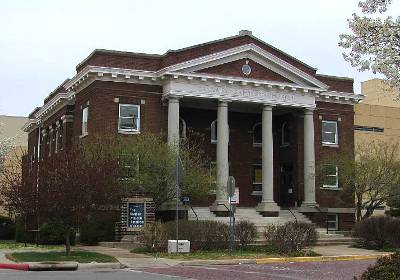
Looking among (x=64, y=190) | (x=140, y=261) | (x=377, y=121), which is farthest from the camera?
(x=377, y=121)

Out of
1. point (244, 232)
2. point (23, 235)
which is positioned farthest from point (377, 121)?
point (244, 232)

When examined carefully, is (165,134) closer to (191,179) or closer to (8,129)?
(191,179)

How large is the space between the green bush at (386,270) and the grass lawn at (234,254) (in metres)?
12.8

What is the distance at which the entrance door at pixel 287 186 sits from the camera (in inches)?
1662

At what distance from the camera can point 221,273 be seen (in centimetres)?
1823

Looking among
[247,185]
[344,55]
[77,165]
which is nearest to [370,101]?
[247,185]

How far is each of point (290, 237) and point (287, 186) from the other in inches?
676

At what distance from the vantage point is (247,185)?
41.9 meters

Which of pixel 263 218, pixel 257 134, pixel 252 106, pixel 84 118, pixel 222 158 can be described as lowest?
pixel 263 218

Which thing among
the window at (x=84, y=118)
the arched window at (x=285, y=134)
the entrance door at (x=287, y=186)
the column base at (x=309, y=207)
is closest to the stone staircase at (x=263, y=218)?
the column base at (x=309, y=207)

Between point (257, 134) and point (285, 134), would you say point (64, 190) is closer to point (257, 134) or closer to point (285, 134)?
point (257, 134)

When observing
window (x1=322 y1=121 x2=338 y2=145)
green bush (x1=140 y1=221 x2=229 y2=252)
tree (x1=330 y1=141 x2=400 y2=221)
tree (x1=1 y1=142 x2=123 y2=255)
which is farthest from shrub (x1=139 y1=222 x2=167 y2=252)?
window (x1=322 y1=121 x2=338 y2=145)

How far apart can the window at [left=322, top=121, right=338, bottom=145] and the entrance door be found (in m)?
2.95

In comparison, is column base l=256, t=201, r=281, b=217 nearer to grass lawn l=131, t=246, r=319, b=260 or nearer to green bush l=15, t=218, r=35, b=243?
grass lawn l=131, t=246, r=319, b=260
